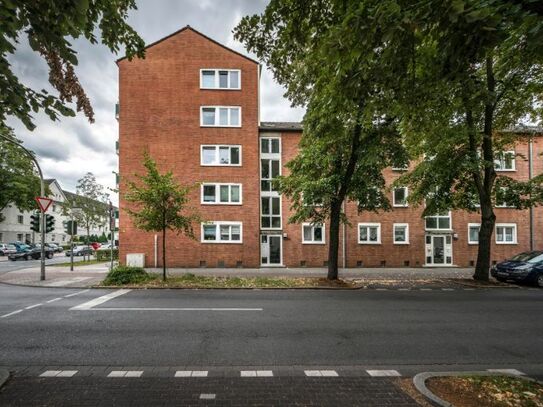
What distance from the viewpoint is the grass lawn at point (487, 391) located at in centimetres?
358

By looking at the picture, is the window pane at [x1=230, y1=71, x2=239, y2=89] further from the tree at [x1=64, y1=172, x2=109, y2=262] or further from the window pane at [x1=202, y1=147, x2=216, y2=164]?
the tree at [x1=64, y1=172, x2=109, y2=262]

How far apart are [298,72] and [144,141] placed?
50.2ft

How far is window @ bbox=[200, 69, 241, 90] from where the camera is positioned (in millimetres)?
21500

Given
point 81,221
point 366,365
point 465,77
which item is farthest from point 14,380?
point 81,221

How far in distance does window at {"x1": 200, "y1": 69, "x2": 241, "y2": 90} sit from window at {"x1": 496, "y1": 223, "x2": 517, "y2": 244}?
69.8 feet

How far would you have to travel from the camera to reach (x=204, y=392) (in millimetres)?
3830

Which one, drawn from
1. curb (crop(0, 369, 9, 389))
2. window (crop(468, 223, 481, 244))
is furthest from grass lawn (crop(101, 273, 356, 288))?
window (crop(468, 223, 481, 244))

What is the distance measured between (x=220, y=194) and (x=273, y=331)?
50.2 ft

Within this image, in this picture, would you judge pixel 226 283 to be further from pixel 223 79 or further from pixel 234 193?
pixel 223 79

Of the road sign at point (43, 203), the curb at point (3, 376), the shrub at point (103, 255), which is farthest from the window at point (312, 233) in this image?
the curb at point (3, 376)

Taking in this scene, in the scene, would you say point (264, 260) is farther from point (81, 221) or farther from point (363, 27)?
point (81, 221)

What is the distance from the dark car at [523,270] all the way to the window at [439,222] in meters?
7.89

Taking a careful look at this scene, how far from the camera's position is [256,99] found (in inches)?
843

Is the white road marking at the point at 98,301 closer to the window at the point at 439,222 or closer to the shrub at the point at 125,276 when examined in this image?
the shrub at the point at 125,276
